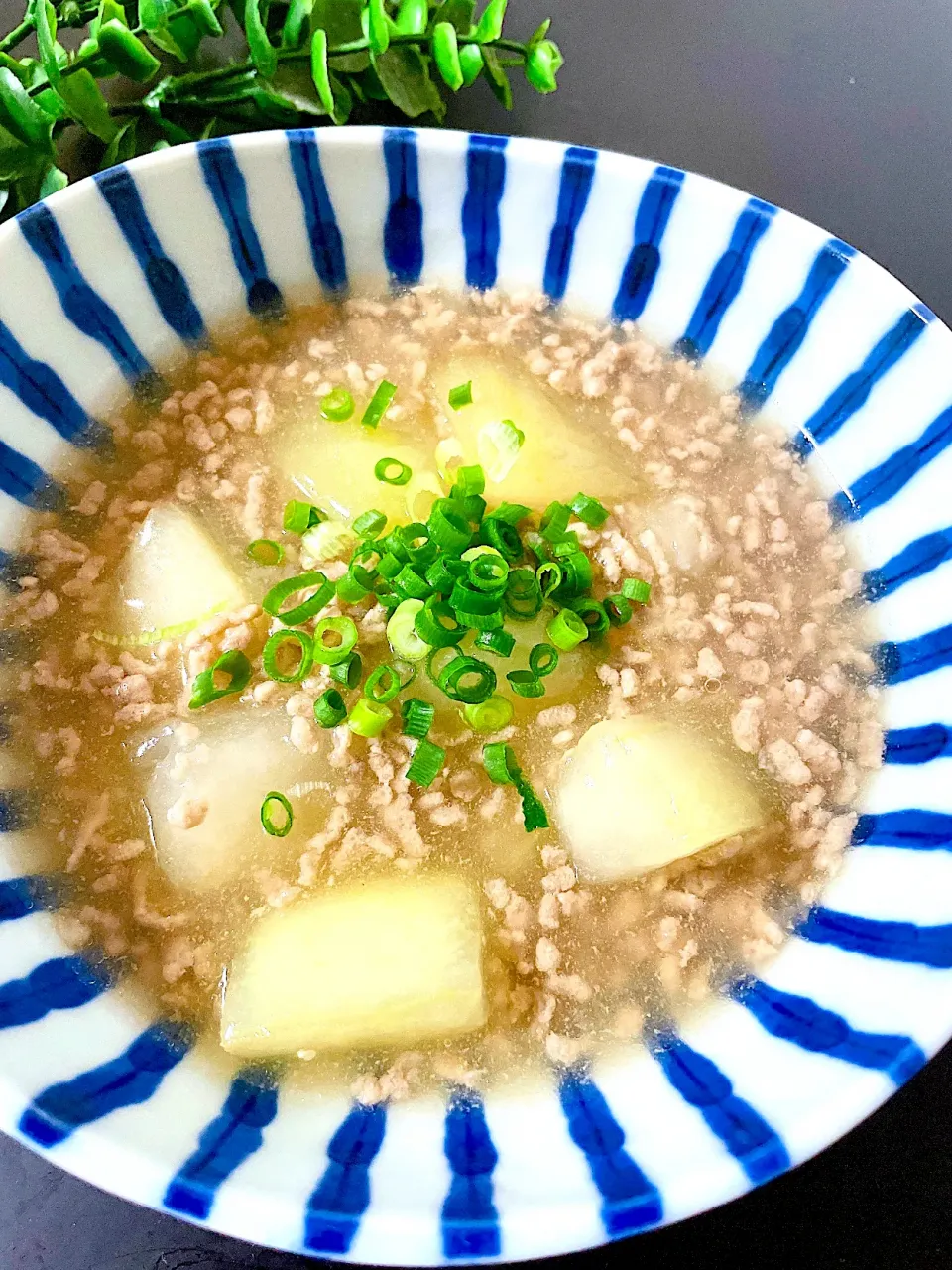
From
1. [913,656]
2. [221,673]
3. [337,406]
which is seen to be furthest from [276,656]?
[913,656]

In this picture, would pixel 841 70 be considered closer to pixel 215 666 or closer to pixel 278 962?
pixel 215 666

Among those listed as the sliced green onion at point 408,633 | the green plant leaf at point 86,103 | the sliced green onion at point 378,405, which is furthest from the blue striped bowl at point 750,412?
the sliced green onion at point 408,633

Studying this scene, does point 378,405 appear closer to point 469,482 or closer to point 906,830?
point 469,482

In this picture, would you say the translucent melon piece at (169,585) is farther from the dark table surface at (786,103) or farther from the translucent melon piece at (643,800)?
the dark table surface at (786,103)

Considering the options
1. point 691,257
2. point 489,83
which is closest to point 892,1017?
point 691,257

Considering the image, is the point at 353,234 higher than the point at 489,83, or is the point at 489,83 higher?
the point at 489,83

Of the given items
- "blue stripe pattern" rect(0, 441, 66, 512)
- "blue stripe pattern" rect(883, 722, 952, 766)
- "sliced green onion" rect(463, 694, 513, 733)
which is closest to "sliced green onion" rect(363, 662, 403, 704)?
"sliced green onion" rect(463, 694, 513, 733)
